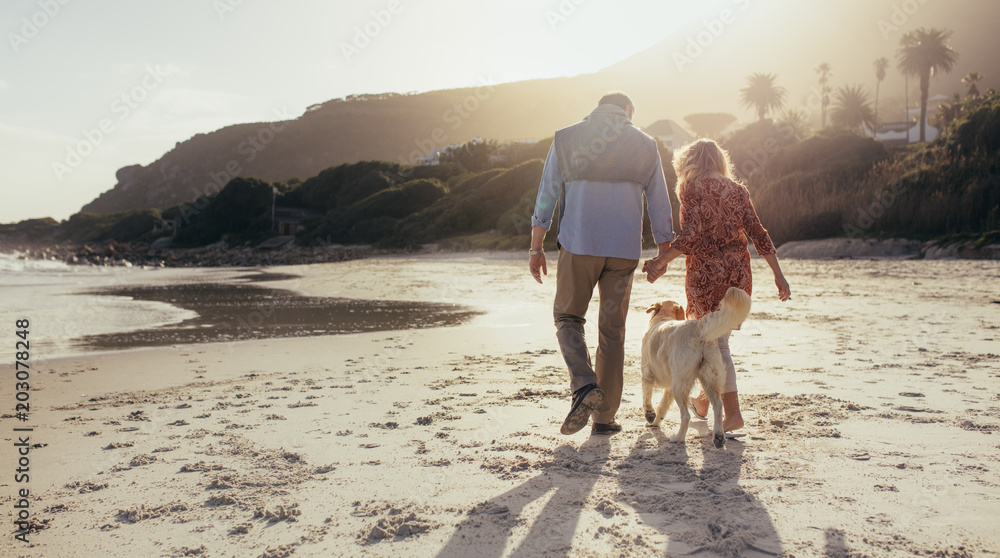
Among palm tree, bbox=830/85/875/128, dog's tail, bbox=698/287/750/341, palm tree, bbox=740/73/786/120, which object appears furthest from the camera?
palm tree, bbox=740/73/786/120

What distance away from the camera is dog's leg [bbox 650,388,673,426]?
141 inches

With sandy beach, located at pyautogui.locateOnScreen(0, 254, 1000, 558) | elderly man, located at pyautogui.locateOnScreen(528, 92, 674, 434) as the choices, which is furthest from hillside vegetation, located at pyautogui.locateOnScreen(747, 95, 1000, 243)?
elderly man, located at pyautogui.locateOnScreen(528, 92, 674, 434)

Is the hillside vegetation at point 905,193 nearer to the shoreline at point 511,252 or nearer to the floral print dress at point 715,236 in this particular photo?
the shoreline at point 511,252

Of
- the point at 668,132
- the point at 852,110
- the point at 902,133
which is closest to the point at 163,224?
the point at 668,132

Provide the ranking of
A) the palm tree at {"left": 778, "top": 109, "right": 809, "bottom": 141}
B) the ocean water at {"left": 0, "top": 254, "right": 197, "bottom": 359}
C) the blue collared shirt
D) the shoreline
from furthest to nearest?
the palm tree at {"left": 778, "top": 109, "right": 809, "bottom": 141} < the shoreline < the ocean water at {"left": 0, "top": 254, "right": 197, "bottom": 359} < the blue collared shirt

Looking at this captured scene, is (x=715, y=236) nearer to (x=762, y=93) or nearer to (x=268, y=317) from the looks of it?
(x=268, y=317)

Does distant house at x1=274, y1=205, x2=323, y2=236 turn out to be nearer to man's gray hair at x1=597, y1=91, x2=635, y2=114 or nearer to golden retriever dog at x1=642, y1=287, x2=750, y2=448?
man's gray hair at x1=597, y1=91, x2=635, y2=114

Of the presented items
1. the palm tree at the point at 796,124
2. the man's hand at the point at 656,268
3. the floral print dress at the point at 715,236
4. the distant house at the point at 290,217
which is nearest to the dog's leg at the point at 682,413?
the floral print dress at the point at 715,236

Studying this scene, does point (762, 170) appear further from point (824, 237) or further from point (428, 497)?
point (428, 497)

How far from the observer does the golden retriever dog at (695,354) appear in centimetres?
314

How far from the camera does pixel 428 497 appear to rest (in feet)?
8.63

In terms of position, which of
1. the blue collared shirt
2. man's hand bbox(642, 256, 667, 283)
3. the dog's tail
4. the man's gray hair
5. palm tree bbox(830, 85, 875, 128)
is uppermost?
palm tree bbox(830, 85, 875, 128)

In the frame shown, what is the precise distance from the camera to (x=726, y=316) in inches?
122

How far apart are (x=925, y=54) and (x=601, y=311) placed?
210ft
